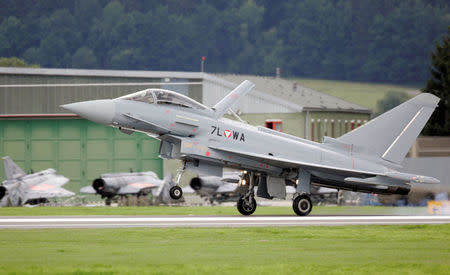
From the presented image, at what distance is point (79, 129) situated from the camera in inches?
1775

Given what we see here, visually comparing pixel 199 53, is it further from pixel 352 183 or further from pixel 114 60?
pixel 352 183

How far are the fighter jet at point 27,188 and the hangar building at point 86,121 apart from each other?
6849 mm

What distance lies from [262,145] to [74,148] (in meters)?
24.6

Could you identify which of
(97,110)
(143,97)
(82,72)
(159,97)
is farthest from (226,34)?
(97,110)

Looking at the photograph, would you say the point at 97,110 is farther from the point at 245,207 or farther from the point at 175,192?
the point at 245,207

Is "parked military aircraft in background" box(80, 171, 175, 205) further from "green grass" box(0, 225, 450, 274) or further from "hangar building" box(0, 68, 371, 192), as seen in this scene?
"green grass" box(0, 225, 450, 274)

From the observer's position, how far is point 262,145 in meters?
22.7

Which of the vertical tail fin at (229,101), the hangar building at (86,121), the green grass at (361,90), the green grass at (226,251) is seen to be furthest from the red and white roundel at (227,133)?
the green grass at (361,90)

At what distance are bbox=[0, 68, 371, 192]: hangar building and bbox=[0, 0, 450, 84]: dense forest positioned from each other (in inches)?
2384

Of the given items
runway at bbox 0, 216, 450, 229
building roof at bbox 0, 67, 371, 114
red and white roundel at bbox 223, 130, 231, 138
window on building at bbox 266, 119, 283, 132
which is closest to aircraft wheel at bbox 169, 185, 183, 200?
runway at bbox 0, 216, 450, 229

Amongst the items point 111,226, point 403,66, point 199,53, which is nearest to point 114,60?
point 199,53

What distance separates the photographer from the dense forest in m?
111

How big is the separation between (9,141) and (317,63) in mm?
79593

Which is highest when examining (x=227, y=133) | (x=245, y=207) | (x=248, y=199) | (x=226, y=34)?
(x=226, y=34)
